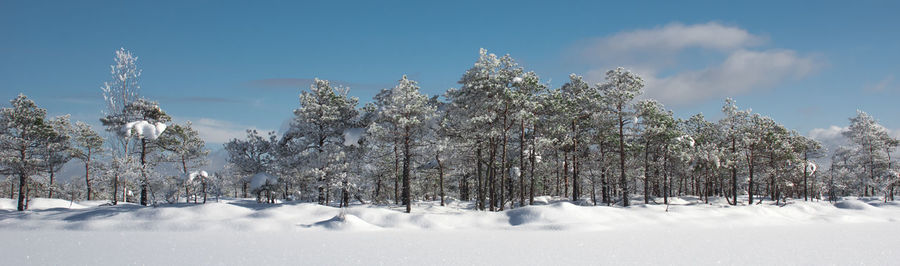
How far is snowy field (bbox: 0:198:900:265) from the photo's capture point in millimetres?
9703

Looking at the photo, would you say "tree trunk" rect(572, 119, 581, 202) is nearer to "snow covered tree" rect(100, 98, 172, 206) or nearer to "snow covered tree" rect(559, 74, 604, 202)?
"snow covered tree" rect(559, 74, 604, 202)

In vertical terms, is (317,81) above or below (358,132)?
above

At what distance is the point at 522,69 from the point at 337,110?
12.1 metres

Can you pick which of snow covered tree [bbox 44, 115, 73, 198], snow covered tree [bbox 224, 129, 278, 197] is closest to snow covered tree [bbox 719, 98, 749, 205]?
snow covered tree [bbox 224, 129, 278, 197]

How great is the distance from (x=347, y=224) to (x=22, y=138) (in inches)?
1087

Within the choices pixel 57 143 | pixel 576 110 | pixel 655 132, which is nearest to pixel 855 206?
pixel 655 132

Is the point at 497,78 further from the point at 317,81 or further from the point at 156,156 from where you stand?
the point at 156,156

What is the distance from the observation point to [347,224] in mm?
16234

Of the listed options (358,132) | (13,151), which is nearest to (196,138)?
(13,151)

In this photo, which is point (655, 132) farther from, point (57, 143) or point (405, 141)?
point (57, 143)

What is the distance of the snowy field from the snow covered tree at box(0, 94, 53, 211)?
10913mm

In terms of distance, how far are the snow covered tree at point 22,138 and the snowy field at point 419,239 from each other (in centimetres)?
1091

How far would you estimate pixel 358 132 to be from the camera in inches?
1050

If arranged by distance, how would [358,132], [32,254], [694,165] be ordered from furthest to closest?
[694,165], [358,132], [32,254]
